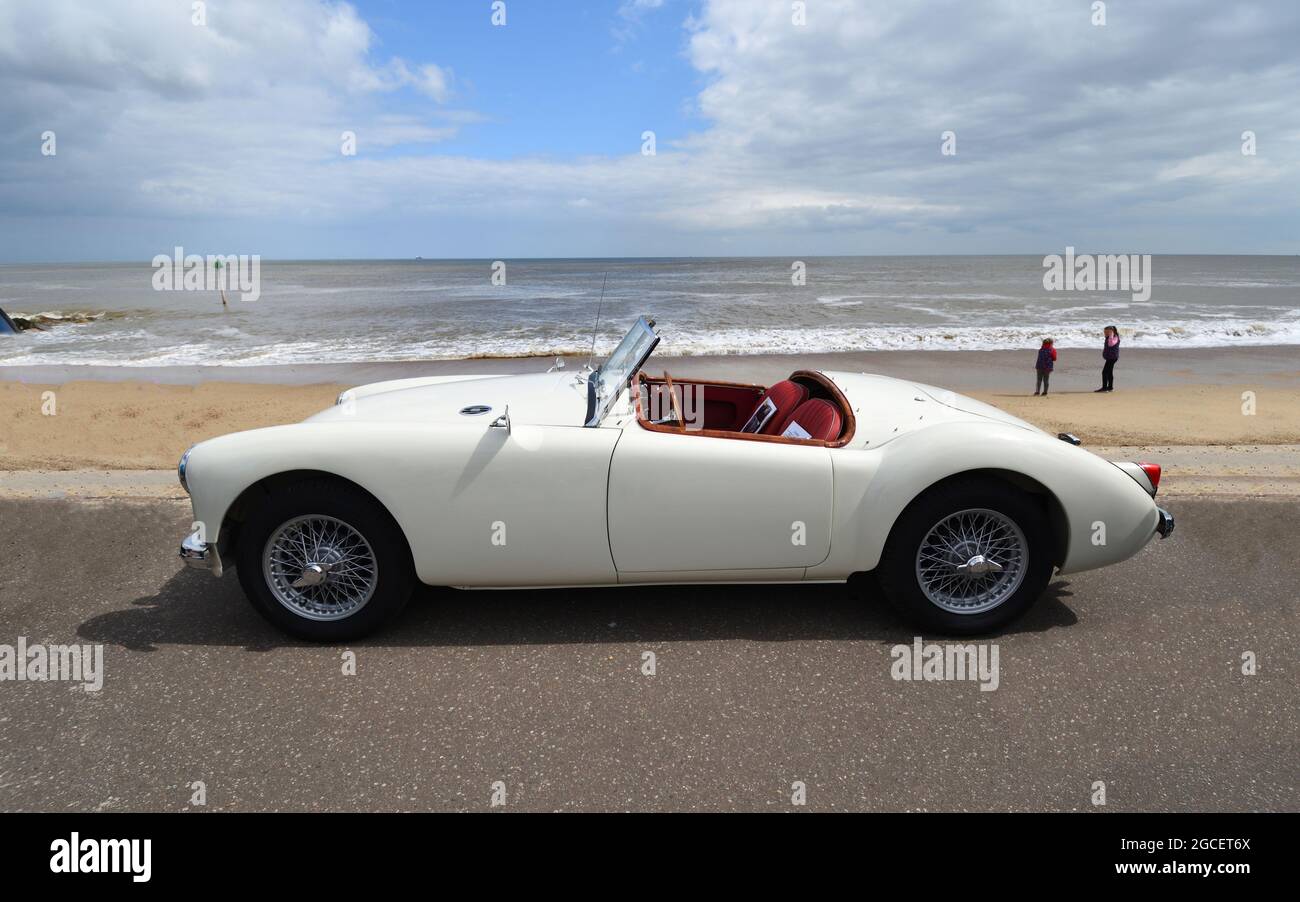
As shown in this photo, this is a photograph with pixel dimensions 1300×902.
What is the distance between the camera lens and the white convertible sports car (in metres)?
3.19

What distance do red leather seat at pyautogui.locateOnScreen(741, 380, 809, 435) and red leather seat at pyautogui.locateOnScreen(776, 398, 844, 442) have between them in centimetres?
8

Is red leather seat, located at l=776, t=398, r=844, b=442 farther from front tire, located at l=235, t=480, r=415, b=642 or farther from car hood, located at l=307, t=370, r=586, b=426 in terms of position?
front tire, located at l=235, t=480, r=415, b=642

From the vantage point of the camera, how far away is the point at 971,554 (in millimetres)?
3344

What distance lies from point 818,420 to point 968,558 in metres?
0.93

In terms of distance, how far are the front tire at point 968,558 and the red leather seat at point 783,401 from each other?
104 centimetres

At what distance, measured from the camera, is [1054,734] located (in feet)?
Answer: 8.95

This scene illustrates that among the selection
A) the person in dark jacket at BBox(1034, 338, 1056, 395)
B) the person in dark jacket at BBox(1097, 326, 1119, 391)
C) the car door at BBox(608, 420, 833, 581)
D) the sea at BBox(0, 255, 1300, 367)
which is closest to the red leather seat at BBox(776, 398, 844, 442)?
the car door at BBox(608, 420, 833, 581)

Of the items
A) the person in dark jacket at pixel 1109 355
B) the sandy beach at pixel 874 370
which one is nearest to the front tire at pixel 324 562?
the sandy beach at pixel 874 370

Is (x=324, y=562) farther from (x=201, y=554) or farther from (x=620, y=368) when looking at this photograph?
(x=620, y=368)

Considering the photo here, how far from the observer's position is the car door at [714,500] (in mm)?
3186

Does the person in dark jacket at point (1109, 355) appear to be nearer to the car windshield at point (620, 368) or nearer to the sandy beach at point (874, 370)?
the sandy beach at point (874, 370)

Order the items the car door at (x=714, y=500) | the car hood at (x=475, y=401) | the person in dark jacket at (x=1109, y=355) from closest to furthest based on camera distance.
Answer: the car door at (x=714, y=500) → the car hood at (x=475, y=401) → the person in dark jacket at (x=1109, y=355)
